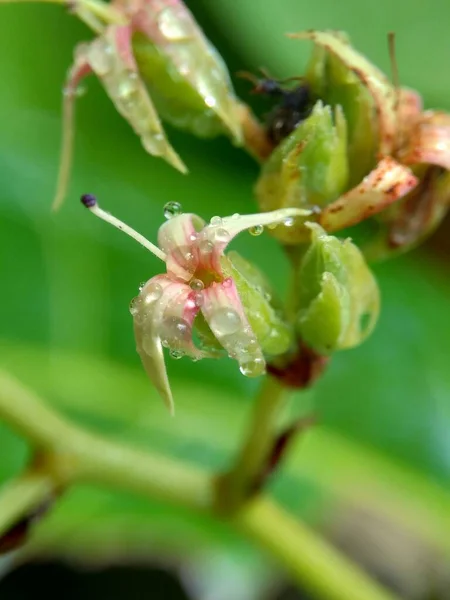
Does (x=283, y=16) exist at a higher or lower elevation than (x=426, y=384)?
higher

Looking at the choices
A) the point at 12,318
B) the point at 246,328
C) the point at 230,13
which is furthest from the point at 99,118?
the point at 246,328

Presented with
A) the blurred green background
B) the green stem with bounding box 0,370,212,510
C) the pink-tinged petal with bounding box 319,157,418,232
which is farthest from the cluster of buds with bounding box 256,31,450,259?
the blurred green background

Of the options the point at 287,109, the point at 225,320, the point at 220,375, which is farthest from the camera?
the point at 220,375

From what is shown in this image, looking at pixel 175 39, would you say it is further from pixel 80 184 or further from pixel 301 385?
pixel 80 184

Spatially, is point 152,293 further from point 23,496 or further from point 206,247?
point 23,496

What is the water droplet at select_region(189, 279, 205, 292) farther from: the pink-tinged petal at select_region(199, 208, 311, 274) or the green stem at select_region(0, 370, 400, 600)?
the green stem at select_region(0, 370, 400, 600)

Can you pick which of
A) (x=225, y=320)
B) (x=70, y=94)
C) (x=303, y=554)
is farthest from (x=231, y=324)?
(x=303, y=554)
